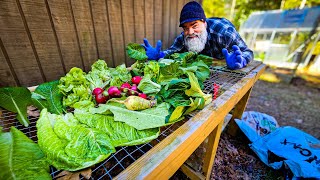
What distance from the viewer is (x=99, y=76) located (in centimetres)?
150

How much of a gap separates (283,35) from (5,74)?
1387cm

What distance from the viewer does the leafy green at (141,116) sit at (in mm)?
865

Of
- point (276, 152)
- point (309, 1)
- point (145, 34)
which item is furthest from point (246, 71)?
point (309, 1)

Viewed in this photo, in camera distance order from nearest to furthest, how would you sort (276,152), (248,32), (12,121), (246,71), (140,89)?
(12,121)
(140,89)
(246,71)
(276,152)
(248,32)

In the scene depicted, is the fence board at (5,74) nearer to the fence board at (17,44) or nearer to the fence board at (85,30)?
the fence board at (17,44)

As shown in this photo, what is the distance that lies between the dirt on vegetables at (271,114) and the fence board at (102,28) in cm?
197

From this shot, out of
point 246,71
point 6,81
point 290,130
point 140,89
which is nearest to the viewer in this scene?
point 140,89

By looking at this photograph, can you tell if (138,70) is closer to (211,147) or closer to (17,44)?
(211,147)

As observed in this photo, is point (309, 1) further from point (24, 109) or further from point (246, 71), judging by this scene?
point (24, 109)

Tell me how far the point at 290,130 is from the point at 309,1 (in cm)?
1406

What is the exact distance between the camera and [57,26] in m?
1.67

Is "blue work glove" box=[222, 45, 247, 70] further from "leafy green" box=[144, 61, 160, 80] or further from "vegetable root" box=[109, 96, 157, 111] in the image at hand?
"vegetable root" box=[109, 96, 157, 111]

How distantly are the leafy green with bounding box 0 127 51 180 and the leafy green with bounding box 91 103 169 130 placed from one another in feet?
1.22

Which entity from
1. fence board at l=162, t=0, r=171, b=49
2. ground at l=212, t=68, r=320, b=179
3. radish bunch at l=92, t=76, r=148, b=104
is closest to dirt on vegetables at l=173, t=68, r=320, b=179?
ground at l=212, t=68, r=320, b=179
